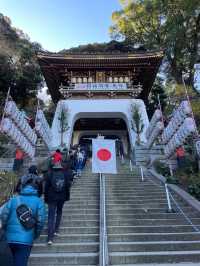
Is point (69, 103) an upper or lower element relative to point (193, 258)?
upper

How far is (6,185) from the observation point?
8258 millimetres

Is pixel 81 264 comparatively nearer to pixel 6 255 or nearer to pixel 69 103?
pixel 6 255

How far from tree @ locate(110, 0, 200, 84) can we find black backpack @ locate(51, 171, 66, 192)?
2348 cm

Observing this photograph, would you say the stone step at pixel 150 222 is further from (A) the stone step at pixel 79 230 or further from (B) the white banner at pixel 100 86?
(B) the white banner at pixel 100 86

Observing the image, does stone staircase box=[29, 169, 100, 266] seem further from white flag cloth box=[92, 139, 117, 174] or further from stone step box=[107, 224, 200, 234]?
white flag cloth box=[92, 139, 117, 174]

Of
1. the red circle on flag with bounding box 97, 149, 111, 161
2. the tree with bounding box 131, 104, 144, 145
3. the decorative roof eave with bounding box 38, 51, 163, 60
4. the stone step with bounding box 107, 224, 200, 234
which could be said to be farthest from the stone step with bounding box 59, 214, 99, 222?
the decorative roof eave with bounding box 38, 51, 163, 60

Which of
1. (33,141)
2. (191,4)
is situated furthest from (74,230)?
(191,4)

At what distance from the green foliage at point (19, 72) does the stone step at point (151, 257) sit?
65.4ft

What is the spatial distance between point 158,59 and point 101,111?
515cm

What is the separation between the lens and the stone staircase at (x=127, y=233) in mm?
5129

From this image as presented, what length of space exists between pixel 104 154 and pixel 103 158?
0.40 ft

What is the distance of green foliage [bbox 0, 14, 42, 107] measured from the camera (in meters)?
24.2

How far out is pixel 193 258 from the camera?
519 cm

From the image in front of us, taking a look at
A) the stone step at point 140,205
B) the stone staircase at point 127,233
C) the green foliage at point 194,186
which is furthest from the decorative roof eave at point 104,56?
the stone step at point 140,205
